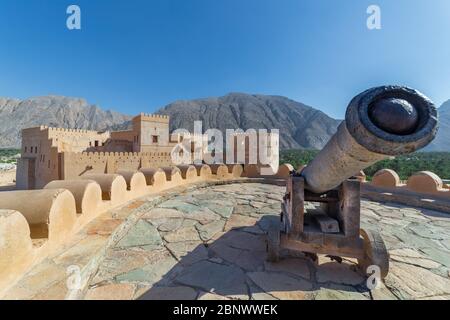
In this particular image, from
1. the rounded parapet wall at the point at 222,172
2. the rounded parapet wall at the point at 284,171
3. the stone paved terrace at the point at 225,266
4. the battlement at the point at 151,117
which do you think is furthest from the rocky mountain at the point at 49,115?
the stone paved terrace at the point at 225,266

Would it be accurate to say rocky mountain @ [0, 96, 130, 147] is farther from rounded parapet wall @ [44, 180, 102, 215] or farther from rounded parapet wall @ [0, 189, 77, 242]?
rounded parapet wall @ [0, 189, 77, 242]

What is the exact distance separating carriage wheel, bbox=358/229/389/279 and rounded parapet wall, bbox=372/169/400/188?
5.62 meters

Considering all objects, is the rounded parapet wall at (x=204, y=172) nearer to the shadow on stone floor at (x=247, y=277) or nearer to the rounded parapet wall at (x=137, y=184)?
the rounded parapet wall at (x=137, y=184)

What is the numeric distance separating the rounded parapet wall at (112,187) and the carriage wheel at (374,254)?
447cm

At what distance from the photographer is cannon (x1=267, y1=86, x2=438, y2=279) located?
4.94 feet

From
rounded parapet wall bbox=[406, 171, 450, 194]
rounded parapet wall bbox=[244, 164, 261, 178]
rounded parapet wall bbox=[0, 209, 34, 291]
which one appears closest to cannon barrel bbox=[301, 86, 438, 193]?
rounded parapet wall bbox=[0, 209, 34, 291]

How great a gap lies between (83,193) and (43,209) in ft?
2.83

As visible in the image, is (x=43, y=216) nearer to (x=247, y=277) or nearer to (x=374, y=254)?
(x=247, y=277)

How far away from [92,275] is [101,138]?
28604 mm

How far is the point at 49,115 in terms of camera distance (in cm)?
9706

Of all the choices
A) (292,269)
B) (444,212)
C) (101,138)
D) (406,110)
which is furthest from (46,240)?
(101,138)

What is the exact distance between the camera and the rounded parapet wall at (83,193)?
10.4ft

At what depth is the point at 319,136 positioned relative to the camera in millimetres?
92562
